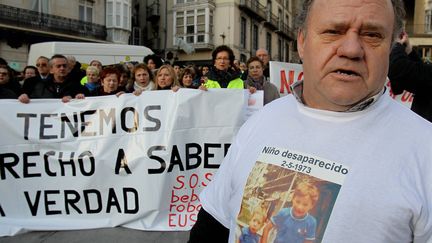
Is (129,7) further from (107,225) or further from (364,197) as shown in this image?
(364,197)

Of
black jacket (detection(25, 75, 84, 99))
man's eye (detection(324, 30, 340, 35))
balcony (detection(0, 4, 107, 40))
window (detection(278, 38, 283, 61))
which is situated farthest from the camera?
window (detection(278, 38, 283, 61))

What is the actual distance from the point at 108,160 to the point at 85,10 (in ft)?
79.1

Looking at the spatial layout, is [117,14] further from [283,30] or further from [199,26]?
[283,30]

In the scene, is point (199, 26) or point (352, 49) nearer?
point (352, 49)

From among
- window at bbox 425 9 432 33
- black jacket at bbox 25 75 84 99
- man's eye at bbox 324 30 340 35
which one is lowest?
black jacket at bbox 25 75 84 99

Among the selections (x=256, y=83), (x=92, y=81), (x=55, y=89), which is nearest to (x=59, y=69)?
(x=55, y=89)

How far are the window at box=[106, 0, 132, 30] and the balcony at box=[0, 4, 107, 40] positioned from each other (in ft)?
2.63

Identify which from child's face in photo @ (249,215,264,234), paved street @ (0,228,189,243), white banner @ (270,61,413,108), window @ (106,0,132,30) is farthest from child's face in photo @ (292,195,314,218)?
window @ (106,0,132,30)

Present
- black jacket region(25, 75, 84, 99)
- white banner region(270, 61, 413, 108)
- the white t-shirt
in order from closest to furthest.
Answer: the white t-shirt, black jacket region(25, 75, 84, 99), white banner region(270, 61, 413, 108)

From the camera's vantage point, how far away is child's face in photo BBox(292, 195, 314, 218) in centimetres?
110

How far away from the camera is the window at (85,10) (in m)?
25.7

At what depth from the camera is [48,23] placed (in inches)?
919

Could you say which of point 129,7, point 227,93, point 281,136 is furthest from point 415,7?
point 281,136

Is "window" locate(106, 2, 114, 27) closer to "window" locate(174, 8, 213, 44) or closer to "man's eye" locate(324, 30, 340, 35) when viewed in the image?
"window" locate(174, 8, 213, 44)
